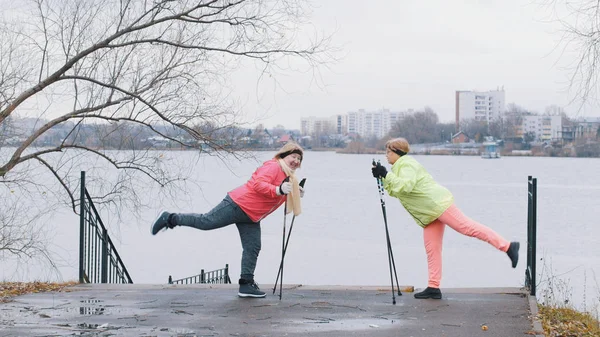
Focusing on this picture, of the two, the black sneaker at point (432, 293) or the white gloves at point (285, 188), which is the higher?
the white gloves at point (285, 188)

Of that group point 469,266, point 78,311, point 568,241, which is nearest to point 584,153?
point 568,241

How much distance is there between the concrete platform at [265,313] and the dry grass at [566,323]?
0.20 meters

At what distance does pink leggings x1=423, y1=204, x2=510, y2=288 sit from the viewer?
9117 millimetres

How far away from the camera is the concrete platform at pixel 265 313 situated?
783 cm

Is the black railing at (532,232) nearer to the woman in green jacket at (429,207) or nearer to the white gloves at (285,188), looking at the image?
the woman in green jacket at (429,207)

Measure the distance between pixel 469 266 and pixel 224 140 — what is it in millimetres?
17537

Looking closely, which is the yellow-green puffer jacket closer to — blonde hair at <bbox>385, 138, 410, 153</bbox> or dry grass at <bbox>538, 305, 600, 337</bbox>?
blonde hair at <bbox>385, 138, 410, 153</bbox>

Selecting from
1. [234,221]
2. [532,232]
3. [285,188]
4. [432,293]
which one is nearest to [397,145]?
[285,188]

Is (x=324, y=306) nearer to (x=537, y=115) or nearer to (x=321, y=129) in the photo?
(x=321, y=129)

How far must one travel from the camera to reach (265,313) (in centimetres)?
873

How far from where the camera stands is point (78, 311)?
29.4 feet

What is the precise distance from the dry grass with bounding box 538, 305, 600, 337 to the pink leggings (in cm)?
83

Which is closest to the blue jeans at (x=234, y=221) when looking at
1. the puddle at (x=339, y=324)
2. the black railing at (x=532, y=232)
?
the puddle at (x=339, y=324)

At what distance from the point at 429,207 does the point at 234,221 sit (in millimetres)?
2175
